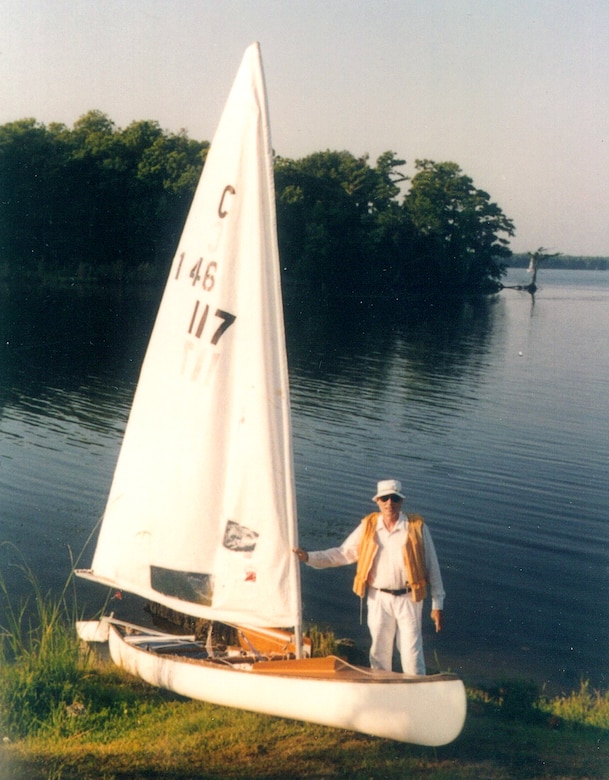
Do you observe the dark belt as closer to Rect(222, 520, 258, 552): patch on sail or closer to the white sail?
the white sail

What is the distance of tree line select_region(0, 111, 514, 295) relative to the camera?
208ft

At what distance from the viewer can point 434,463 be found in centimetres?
2061

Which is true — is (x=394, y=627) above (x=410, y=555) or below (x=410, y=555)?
below

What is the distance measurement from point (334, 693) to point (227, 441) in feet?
7.46

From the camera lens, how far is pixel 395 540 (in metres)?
7.49

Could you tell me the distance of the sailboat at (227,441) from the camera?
24.9 feet

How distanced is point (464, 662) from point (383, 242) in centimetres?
7437

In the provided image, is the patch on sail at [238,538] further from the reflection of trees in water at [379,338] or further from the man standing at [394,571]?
the reflection of trees in water at [379,338]

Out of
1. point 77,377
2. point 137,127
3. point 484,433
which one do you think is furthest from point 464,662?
point 137,127

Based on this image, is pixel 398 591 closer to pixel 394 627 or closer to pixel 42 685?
pixel 394 627

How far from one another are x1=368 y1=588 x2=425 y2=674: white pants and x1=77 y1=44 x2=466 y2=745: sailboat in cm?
62

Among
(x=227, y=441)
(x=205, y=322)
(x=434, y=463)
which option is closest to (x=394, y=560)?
(x=227, y=441)

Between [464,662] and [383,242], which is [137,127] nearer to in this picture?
[383,242]

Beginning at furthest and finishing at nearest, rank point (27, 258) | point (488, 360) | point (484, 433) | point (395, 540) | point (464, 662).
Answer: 1. point (27, 258)
2. point (488, 360)
3. point (484, 433)
4. point (464, 662)
5. point (395, 540)
